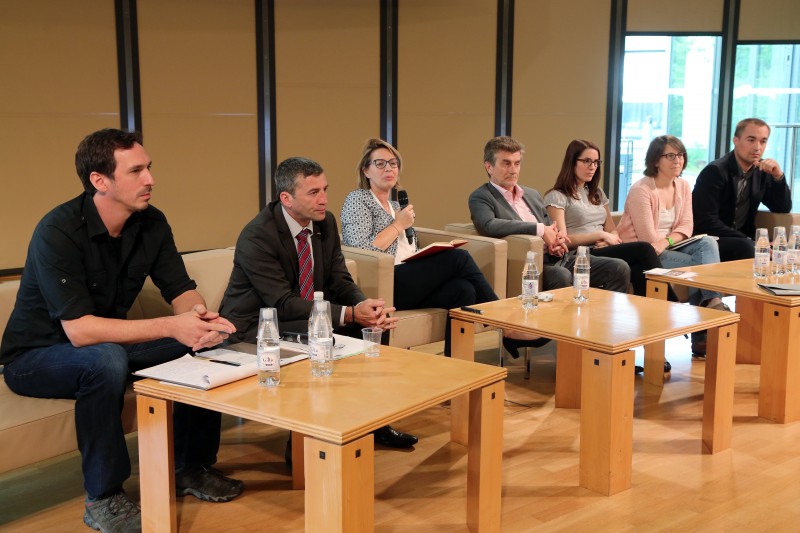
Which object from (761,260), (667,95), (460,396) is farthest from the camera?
(667,95)

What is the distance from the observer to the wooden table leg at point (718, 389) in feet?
11.8

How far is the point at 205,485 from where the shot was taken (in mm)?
3186

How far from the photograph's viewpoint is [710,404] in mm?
3623

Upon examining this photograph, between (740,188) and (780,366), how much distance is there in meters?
2.19

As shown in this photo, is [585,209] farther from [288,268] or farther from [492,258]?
[288,268]

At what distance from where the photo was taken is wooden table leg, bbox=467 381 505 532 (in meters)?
2.73

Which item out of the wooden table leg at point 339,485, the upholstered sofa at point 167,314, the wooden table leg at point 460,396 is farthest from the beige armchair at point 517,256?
the wooden table leg at point 339,485

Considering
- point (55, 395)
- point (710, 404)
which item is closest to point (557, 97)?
point (710, 404)

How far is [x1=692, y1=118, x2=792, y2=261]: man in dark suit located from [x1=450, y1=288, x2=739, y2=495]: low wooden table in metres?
1.99

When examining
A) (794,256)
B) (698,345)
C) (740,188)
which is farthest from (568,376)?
(740,188)

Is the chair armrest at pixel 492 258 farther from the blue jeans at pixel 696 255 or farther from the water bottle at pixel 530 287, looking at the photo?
the blue jeans at pixel 696 255

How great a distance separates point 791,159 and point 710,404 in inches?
228

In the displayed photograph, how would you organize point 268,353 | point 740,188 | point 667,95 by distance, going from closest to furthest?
point 268,353
point 740,188
point 667,95

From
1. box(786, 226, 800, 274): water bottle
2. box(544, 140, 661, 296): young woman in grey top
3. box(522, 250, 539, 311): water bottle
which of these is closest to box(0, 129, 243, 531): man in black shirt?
box(522, 250, 539, 311): water bottle
